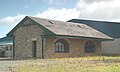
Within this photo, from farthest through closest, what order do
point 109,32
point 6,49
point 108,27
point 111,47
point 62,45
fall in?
1. point 108,27
2. point 109,32
3. point 111,47
4. point 6,49
5. point 62,45

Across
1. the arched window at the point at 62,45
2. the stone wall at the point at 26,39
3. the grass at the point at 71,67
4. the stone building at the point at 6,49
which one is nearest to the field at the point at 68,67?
the grass at the point at 71,67

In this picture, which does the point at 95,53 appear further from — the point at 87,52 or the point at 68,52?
the point at 68,52

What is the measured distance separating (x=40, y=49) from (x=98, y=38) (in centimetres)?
968

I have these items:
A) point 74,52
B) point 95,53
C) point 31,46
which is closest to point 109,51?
point 95,53

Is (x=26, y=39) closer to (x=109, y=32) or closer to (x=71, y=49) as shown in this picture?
(x=71, y=49)

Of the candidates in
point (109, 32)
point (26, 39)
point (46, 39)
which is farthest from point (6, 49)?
point (109, 32)

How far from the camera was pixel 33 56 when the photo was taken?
117 feet

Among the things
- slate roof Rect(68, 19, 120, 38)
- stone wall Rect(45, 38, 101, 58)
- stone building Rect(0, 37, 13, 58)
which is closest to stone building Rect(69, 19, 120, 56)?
slate roof Rect(68, 19, 120, 38)

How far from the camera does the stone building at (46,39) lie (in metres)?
34.5

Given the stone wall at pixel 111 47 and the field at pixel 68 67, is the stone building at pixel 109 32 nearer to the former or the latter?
the stone wall at pixel 111 47

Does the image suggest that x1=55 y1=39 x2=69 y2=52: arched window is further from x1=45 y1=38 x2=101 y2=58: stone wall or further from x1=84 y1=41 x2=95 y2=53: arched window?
x1=84 y1=41 x2=95 y2=53: arched window

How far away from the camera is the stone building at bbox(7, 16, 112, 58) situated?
3450cm

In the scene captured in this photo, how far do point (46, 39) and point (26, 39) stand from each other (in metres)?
3.54

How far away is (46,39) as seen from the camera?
1358 inches
